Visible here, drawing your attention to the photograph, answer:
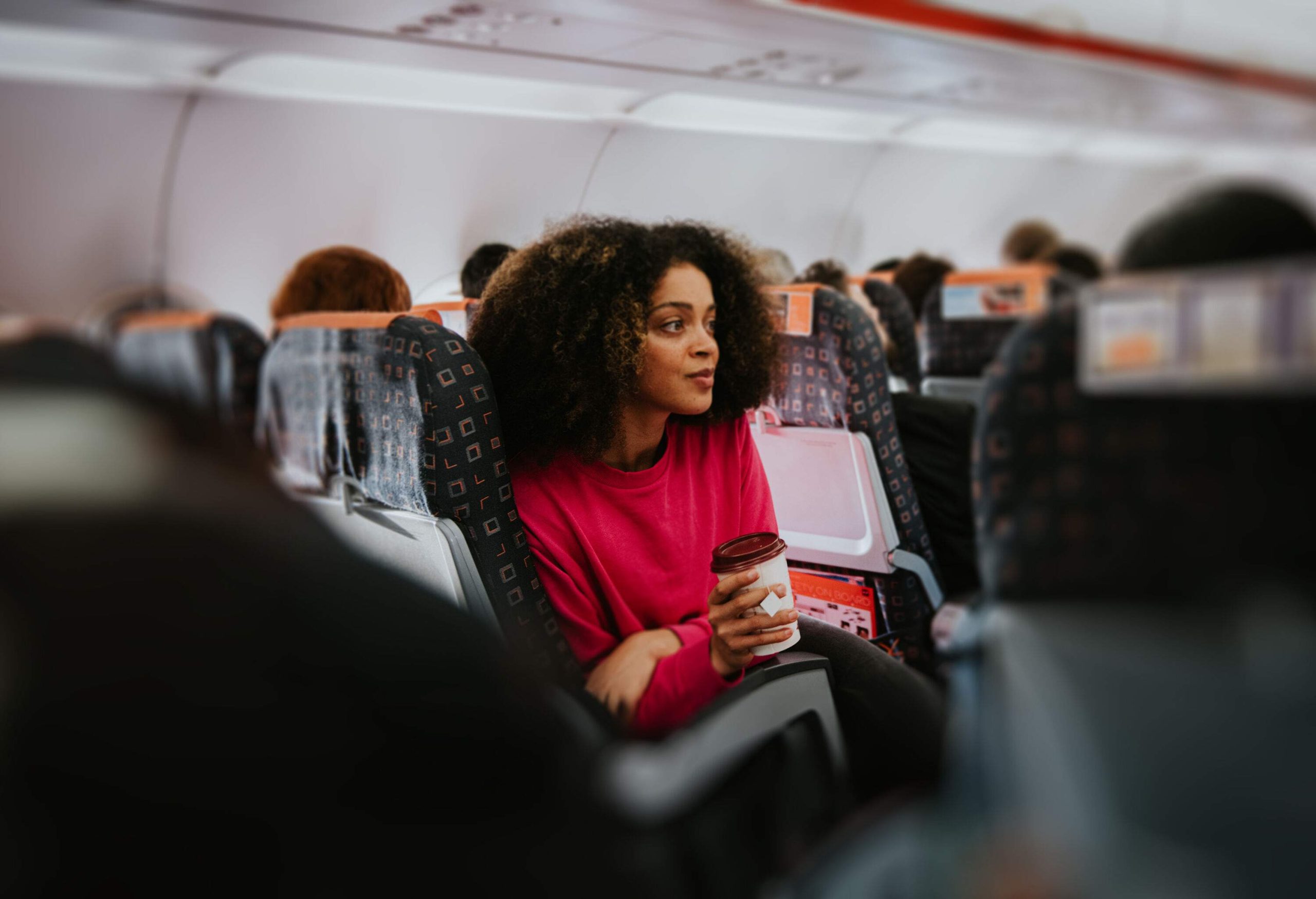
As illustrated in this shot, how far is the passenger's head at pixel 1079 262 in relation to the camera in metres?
1.11

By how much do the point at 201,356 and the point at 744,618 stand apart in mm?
1096

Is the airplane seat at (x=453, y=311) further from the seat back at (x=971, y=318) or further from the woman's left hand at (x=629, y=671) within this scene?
the seat back at (x=971, y=318)

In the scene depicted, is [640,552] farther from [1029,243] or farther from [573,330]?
[1029,243]

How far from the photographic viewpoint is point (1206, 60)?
4.32 feet

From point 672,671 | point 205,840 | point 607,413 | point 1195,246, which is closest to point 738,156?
point 607,413

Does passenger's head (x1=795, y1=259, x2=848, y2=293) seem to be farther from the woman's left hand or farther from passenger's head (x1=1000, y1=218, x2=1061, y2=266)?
the woman's left hand

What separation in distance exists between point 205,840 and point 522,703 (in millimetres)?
300

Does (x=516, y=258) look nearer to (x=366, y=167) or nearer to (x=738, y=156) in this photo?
(x=366, y=167)

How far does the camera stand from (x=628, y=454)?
5.88 ft

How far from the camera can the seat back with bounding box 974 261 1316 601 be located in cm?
79

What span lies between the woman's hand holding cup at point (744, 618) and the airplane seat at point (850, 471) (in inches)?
31.6

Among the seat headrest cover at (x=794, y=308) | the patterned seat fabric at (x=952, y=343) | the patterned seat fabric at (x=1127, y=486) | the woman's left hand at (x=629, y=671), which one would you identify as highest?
the seat headrest cover at (x=794, y=308)

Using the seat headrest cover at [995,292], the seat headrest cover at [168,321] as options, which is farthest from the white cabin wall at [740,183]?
the seat headrest cover at [168,321]

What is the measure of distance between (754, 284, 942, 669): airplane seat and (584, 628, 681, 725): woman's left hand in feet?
2.37
